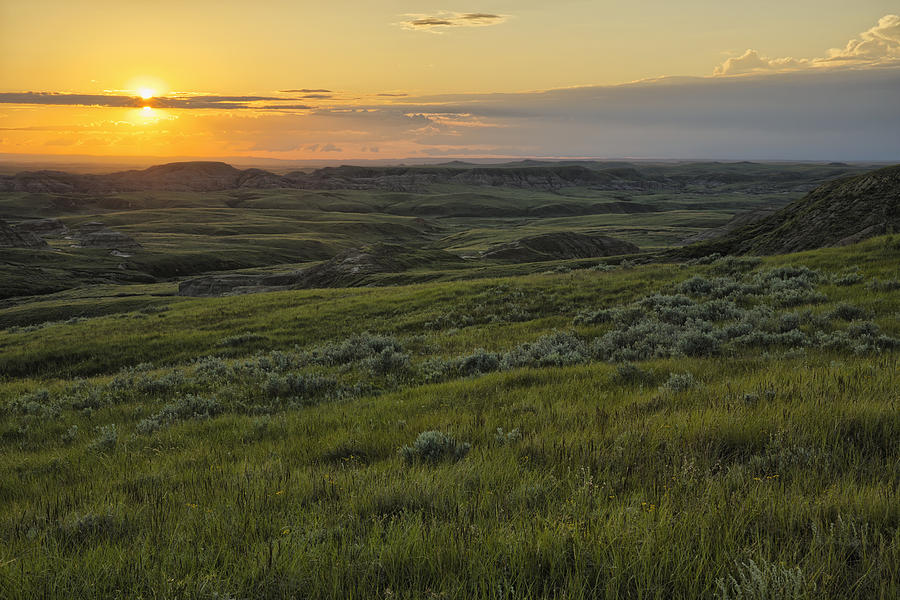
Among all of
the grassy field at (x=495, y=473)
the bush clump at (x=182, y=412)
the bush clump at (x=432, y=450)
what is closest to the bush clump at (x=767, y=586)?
the grassy field at (x=495, y=473)

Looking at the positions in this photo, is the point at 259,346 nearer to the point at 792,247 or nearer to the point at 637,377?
the point at 637,377

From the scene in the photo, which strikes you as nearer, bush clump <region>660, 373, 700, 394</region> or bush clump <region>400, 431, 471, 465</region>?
bush clump <region>400, 431, 471, 465</region>

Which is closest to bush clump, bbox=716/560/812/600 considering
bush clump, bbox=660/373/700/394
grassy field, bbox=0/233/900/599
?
grassy field, bbox=0/233/900/599

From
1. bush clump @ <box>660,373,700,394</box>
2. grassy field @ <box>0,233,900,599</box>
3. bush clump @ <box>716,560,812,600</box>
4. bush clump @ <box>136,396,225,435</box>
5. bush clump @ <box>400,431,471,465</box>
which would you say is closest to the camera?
bush clump @ <box>716,560,812,600</box>

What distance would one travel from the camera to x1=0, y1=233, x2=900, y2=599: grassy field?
2871 millimetres

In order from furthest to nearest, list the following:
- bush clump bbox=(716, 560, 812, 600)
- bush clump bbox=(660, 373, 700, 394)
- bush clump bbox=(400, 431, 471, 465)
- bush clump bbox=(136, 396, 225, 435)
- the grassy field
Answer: bush clump bbox=(136, 396, 225, 435) → bush clump bbox=(660, 373, 700, 394) → bush clump bbox=(400, 431, 471, 465) → the grassy field → bush clump bbox=(716, 560, 812, 600)

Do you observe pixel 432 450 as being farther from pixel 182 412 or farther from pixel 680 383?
pixel 182 412

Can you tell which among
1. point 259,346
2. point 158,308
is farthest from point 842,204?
point 158,308

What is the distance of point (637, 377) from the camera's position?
27.0ft

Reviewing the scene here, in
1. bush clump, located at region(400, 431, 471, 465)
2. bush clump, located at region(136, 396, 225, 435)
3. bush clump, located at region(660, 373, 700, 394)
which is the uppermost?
bush clump, located at region(660, 373, 700, 394)

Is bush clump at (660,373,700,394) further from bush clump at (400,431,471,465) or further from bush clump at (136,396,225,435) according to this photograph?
bush clump at (136,396,225,435)

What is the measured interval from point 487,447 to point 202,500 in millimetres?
2805

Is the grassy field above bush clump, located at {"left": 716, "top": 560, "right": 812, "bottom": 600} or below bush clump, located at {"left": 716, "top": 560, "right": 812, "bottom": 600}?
below

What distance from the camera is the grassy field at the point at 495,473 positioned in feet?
9.42
